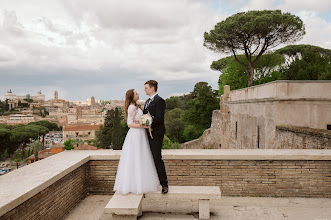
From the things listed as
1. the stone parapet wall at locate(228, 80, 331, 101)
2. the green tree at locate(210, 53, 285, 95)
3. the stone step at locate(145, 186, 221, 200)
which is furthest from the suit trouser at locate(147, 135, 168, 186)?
the green tree at locate(210, 53, 285, 95)

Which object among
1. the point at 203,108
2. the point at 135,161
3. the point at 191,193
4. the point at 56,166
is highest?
the point at 203,108

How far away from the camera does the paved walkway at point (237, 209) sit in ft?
11.3

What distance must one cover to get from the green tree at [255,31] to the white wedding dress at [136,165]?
61.6 ft

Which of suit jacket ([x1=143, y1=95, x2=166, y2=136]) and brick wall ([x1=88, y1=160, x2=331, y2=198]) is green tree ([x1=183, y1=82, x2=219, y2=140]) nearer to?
brick wall ([x1=88, y1=160, x2=331, y2=198])

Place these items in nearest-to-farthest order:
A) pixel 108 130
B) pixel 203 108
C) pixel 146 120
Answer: pixel 146 120
pixel 203 108
pixel 108 130

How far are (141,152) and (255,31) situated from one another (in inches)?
776

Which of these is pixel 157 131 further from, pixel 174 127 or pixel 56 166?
pixel 174 127

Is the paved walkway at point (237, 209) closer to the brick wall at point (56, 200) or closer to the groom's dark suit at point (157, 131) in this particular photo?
the brick wall at point (56, 200)

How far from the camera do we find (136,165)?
11.3ft

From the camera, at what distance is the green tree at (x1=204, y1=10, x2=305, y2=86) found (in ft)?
64.2

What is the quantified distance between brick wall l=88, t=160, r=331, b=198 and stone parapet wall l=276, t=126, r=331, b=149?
9.38 ft

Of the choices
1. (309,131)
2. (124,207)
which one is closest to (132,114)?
(124,207)

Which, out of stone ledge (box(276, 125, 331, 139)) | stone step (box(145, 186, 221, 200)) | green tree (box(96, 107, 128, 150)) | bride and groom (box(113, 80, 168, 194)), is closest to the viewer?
stone step (box(145, 186, 221, 200))

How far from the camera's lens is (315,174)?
13.5 feet
